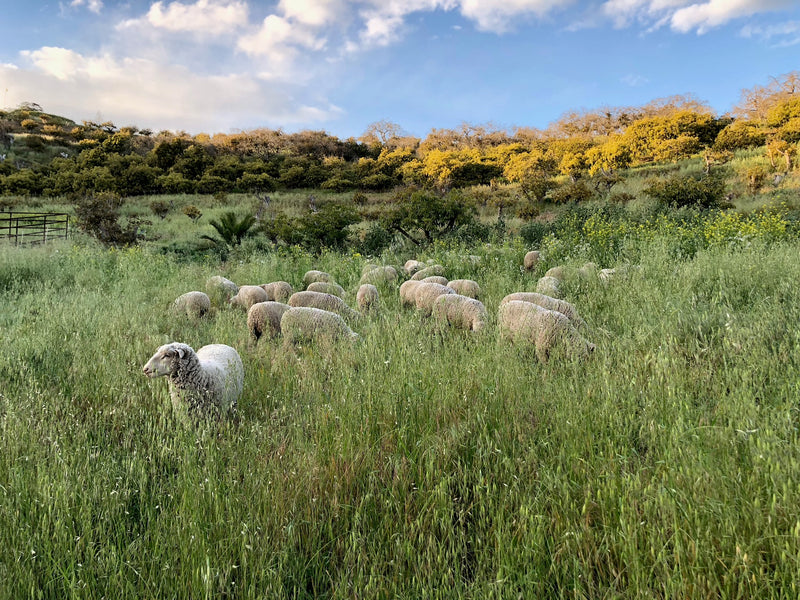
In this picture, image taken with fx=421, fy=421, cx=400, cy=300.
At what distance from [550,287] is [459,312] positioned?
7.16ft

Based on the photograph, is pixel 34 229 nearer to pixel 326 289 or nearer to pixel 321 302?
pixel 326 289

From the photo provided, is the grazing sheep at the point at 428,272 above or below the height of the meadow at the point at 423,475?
above

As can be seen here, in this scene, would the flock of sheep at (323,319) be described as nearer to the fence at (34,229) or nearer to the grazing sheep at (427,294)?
the grazing sheep at (427,294)

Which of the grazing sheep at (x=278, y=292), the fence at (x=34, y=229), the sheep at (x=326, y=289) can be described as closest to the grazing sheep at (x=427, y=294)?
the sheep at (x=326, y=289)

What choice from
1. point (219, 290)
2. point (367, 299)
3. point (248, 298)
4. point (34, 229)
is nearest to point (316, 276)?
point (219, 290)

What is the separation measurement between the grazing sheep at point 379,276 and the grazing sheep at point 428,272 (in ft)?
1.49

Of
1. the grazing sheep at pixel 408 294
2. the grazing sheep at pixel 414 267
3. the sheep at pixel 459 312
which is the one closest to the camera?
the sheep at pixel 459 312

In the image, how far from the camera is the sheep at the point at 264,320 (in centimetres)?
544

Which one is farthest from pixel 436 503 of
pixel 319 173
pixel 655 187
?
pixel 319 173

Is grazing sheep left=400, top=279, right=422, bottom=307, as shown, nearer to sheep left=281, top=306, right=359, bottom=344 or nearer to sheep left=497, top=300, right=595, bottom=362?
sheep left=281, top=306, right=359, bottom=344

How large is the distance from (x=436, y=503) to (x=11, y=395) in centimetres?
356

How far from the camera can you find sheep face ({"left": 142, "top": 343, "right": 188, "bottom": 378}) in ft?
10.4

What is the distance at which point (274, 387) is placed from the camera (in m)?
3.67

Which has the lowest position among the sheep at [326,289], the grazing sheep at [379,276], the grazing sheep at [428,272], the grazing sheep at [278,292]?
the grazing sheep at [278,292]
